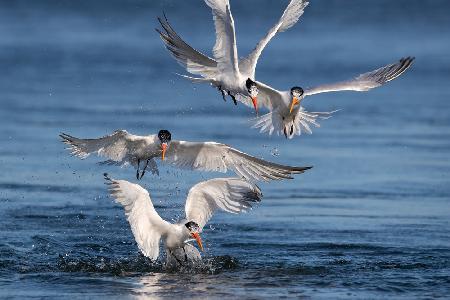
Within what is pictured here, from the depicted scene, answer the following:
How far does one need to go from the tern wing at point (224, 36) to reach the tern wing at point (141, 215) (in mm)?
2056

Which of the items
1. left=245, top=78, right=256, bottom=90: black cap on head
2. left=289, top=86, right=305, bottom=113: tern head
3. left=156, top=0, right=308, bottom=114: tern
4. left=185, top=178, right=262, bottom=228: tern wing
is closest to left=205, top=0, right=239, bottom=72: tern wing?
left=156, top=0, right=308, bottom=114: tern

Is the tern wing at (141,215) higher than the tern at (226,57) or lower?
lower

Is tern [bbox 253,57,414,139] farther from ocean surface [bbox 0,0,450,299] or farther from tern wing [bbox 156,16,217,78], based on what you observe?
ocean surface [bbox 0,0,450,299]

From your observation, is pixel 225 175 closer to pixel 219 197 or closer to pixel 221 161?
pixel 221 161

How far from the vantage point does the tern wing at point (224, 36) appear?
43.9ft

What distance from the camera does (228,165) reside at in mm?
13289

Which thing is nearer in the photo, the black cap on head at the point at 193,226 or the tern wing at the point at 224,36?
the black cap on head at the point at 193,226

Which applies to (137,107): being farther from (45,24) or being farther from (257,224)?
(45,24)

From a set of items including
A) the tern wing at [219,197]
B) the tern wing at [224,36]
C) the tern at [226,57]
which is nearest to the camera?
the tern wing at [219,197]

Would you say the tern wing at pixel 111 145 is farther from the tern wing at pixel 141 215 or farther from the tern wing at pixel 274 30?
the tern wing at pixel 274 30

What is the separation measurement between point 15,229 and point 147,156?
2.24m

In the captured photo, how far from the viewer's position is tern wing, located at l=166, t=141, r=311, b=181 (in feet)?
42.7

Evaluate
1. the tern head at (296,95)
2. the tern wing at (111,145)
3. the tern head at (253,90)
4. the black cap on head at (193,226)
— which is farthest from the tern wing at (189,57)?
the black cap on head at (193,226)

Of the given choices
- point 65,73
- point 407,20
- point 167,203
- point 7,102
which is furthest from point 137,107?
point 407,20
